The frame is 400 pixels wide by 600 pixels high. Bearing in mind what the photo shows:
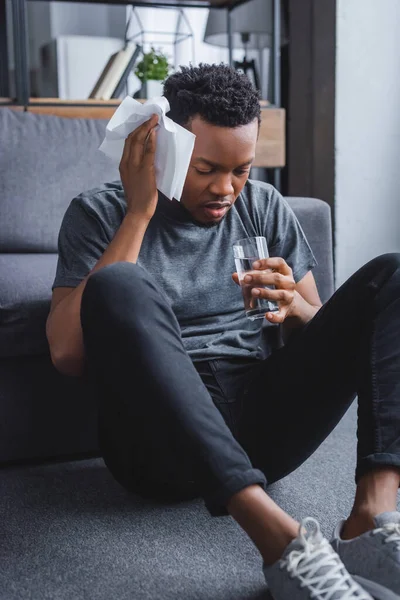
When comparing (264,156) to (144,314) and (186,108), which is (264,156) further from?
(144,314)

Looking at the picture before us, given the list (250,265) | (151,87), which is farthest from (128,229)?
(151,87)

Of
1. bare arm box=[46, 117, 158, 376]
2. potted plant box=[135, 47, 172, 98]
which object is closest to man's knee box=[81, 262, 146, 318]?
bare arm box=[46, 117, 158, 376]

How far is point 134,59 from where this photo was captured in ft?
8.22

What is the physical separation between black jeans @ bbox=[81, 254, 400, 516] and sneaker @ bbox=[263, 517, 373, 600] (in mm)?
89

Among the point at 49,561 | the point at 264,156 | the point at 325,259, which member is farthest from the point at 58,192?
the point at 49,561

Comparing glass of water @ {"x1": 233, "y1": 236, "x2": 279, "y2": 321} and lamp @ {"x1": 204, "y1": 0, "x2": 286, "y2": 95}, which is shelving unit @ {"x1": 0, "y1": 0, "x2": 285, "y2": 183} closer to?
lamp @ {"x1": 204, "y1": 0, "x2": 286, "y2": 95}

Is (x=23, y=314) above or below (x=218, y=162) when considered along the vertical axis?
below

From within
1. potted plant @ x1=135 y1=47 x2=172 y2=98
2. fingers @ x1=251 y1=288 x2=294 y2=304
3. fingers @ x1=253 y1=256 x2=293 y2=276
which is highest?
potted plant @ x1=135 y1=47 x2=172 y2=98

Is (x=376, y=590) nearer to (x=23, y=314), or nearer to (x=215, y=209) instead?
(x=215, y=209)

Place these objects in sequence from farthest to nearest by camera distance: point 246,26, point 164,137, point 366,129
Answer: point 246,26, point 366,129, point 164,137

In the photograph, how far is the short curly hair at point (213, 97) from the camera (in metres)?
1.16

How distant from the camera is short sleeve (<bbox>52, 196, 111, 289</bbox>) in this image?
1.17 meters

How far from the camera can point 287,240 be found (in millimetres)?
1333

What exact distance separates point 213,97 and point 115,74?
56.8 inches
